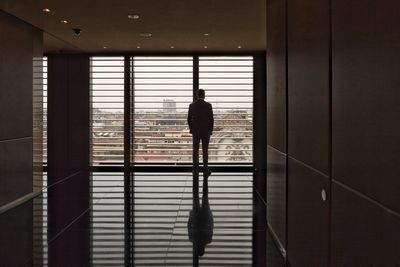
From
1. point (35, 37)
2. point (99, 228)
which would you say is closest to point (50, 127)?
point (35, 37)

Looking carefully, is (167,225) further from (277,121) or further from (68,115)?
(68,115)

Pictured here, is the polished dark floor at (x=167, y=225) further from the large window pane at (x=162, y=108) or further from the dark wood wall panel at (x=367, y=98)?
the large window pane at (x=162, y=108)

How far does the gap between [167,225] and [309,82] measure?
3.39 m

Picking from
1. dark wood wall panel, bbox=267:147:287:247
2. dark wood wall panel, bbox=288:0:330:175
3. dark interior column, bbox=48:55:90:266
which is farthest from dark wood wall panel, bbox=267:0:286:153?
dark interior column, bbox=48:55:90:266

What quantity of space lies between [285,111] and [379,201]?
2.71 metres

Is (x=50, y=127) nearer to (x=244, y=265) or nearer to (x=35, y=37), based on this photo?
(x=35, y=37)

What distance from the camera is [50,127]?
41.6ft

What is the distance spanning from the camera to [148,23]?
8.52 meters

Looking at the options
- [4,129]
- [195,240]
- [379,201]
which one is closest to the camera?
[379,201]

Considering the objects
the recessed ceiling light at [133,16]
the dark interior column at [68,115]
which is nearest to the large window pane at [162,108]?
the dark interior column at [68,115]

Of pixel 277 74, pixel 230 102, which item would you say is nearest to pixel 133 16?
pixel 277 74

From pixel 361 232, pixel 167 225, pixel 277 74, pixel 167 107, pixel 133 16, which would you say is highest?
pixel 133 16

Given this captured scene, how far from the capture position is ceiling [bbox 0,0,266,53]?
6970 millimetres

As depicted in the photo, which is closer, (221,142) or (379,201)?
(379,201)
